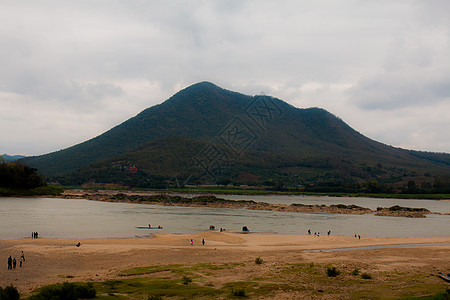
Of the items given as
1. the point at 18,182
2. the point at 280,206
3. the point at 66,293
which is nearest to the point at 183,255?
the point at 66,293

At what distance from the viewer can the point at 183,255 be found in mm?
31750

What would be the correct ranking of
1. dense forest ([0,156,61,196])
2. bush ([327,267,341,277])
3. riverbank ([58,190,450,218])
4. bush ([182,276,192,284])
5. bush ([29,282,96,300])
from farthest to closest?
dense forest ([0,156,61,196]) < riverbank ([58,190,450,218]) < bush ([327,267,341,277]) < bush ([182,276,192,284]) < bush ([29,282,96,300])

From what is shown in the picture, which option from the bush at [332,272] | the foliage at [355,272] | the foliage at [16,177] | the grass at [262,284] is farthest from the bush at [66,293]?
the foliage at [16,177]

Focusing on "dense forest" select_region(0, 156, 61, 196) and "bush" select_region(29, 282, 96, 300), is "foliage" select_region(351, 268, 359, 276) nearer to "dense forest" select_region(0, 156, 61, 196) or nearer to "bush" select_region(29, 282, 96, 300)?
"bush" select_region(29, 282, 96, 300)

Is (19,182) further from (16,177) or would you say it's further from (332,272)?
(332,272)

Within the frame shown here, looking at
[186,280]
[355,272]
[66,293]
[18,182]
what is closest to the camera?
[66,293]

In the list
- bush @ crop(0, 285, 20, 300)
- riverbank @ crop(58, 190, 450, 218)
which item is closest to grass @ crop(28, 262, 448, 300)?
bush @ crop(0, 285, 20, 300)

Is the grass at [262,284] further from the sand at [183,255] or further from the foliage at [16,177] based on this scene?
the foliage at [16,177]

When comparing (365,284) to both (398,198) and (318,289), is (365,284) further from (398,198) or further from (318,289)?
(398,198)

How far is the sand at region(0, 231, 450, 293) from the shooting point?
953 inches

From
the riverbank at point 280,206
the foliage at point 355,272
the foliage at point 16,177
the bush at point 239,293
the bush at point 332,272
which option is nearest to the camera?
the bush at point 239,293

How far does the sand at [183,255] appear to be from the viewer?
79.4 ft

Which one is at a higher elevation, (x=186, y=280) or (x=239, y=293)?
(x=239, y=293)

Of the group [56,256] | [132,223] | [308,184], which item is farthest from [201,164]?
[56,256]
